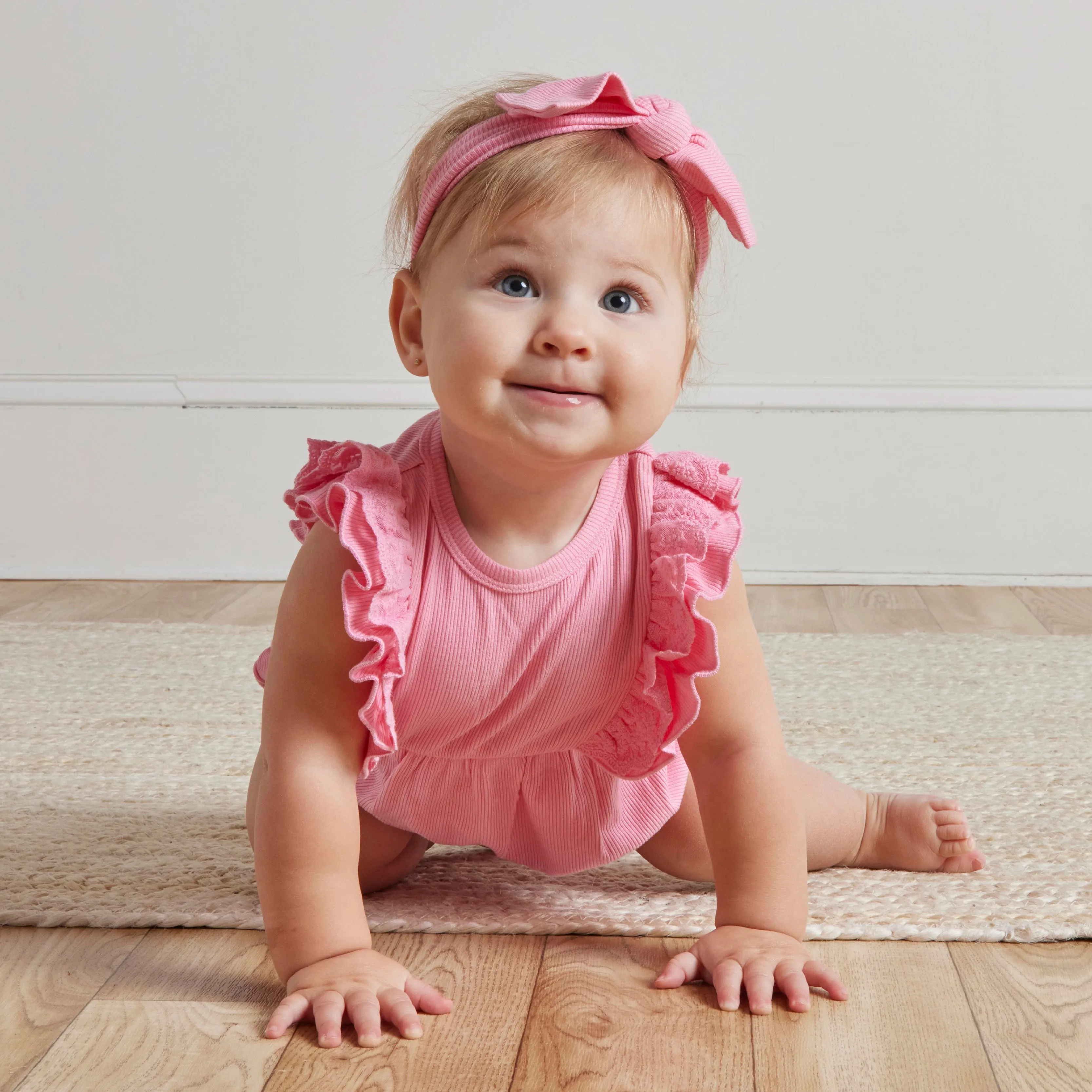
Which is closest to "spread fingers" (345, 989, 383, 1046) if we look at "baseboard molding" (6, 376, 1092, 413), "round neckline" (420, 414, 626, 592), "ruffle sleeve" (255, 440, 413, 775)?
"ruffle sleeve" (255, 440, 413, 775)

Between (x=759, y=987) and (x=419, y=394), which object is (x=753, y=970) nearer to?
(x=759, y=987)

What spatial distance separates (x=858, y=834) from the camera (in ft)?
3.02

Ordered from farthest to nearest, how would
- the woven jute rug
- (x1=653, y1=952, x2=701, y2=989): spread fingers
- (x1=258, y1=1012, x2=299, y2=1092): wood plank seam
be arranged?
the woven jute rug
(x1=653, y1=952, x2=701, y2=989): spread fingers
(x1=258, y1=1012, x2=299, y2=1092): wood plank seam

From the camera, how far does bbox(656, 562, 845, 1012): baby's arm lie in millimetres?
741

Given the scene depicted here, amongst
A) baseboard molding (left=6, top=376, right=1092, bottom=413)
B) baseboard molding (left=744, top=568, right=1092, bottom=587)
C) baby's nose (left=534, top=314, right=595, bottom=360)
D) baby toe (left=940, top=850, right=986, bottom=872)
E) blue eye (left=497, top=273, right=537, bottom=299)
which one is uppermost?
blue eye (left=497, top=273, right=537, bottom=299)

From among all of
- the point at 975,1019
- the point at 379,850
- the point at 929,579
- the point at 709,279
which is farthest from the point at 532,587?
the point at 929,579

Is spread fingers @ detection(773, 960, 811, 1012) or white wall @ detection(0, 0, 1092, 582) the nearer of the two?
spread fingers @ detection(773, 960, 811, 1012)

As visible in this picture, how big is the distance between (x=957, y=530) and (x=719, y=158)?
1305 millimetres

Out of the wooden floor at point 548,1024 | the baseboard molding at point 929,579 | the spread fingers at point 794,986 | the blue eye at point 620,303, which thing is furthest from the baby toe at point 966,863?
the baseboard molding at point 929,579

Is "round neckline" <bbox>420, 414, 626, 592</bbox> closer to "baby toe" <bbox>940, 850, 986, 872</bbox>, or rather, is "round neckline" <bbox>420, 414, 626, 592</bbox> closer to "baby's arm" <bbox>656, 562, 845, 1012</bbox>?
"baby's arm" <bbox>656, 562, 845, 1012</bbox>

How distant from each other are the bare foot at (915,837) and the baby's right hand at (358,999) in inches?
14.1

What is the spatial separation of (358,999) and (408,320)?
0.39 m

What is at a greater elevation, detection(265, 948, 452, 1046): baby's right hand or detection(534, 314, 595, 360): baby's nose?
detection(534, 314, 595, 360): baby's nose

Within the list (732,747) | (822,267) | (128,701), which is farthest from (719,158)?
(822,267)
